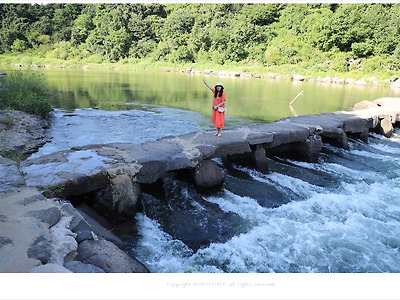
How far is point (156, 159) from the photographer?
5.52 m

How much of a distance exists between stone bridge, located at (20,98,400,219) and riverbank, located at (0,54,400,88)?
29429 millimetres

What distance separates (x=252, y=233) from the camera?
4.63m

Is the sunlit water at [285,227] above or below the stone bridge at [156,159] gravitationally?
below

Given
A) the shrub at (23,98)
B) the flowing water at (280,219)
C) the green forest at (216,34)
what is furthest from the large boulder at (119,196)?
the green forest at (216,34)

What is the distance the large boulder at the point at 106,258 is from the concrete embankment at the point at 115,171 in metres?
0.01

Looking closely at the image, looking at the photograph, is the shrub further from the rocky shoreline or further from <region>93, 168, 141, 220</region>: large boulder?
<region>93, 168, 141, 220</region>: large boulder

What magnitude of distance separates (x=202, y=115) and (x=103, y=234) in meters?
10.4

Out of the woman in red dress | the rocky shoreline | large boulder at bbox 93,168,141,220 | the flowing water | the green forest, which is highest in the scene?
the green forest

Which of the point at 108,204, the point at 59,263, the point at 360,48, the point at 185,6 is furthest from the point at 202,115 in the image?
the point at 185,6

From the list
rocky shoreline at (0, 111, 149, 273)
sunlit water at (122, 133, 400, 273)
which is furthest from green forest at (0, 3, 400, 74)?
rocky shoreline at (0, 111, 149, 273)

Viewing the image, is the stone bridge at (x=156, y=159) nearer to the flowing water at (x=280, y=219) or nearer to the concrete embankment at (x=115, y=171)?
the concrete embankment at (x=115, y=171)

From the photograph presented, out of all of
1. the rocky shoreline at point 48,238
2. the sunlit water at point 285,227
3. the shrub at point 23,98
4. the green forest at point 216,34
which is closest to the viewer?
the rocky shoreline at point 48,238

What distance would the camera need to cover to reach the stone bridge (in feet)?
15.2

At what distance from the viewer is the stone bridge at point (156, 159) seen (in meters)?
4.63
